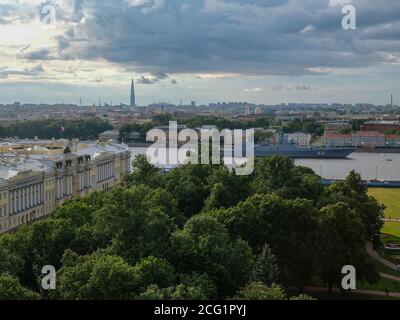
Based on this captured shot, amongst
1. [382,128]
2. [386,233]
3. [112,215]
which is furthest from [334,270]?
[382,128]

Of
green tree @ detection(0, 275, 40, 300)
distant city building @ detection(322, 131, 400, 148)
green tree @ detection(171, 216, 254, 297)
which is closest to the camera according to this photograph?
green tree @ detection(0, 275, 40, 300)

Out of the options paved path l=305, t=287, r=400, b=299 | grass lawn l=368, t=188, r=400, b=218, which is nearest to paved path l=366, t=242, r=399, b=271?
paved path l=305, t=287, r=400, b=299

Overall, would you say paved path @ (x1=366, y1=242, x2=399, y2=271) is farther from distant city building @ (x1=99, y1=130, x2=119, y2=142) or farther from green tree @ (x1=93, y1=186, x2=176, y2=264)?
distant city building @ (x1=99, y1=130, x2=119, y2=142)

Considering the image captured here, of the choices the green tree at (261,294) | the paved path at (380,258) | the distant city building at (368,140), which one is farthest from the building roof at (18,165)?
the distant city building at (368,140)

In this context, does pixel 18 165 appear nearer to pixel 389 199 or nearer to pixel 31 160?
pixel 31 160

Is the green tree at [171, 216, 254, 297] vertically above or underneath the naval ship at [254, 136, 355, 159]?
above
